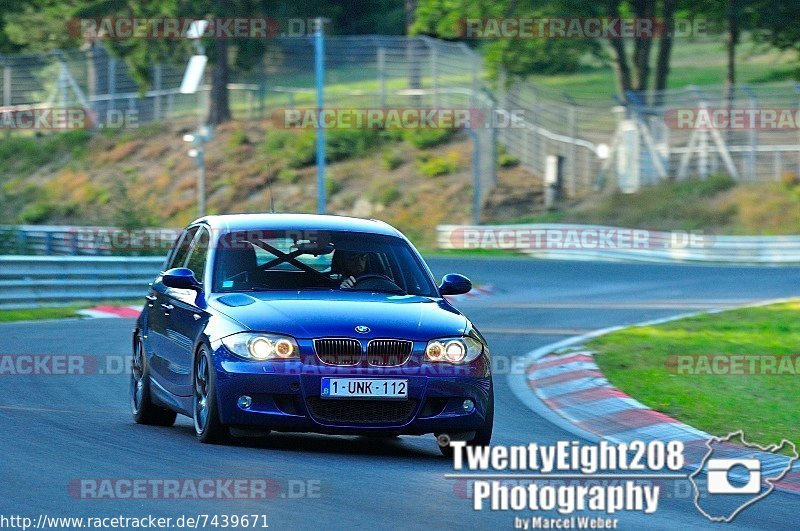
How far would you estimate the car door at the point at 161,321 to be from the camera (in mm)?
10414

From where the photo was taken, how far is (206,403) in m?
9.25

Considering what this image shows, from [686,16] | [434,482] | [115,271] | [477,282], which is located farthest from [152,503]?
[686,16]

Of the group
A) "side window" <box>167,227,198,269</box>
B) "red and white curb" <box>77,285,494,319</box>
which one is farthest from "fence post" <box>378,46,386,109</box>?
"side window" <box>167,227,198,269</box>

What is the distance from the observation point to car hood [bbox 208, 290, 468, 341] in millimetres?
8992

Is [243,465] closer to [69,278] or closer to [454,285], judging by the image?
[454,285]

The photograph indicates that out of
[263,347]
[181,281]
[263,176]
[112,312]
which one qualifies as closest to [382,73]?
[263,176]

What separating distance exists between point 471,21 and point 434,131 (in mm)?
6977

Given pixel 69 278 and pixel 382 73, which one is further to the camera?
pixel 382 73

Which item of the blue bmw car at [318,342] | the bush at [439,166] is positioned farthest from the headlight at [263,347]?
the bush at [439,166]

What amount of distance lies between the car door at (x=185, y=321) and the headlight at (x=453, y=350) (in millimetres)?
1407

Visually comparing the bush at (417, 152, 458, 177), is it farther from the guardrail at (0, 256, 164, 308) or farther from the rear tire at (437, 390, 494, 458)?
the rear tire at (437, 390, 494, 458)

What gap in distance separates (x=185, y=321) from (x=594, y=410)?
3658 mm

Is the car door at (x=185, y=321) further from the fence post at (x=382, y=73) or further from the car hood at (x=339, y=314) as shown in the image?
the fence post at (x=382, y=73)

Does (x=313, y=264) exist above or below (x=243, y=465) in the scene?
above
